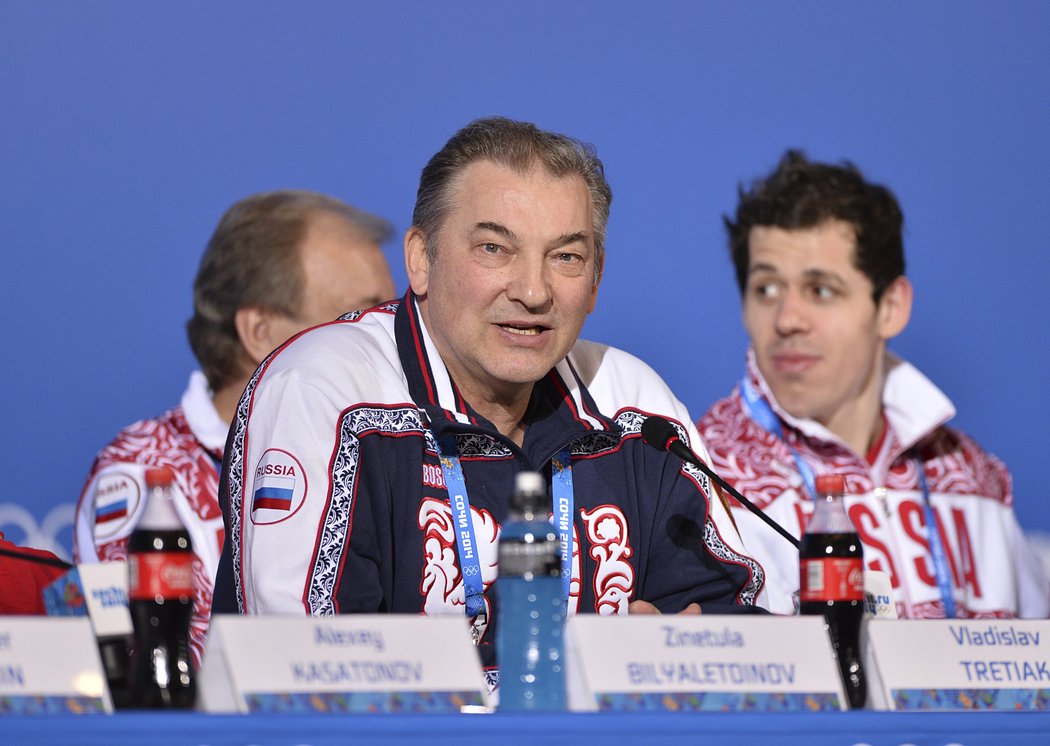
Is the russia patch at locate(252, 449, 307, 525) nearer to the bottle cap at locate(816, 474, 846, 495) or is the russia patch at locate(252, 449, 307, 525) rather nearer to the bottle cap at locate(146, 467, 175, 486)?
the bottle cap at locate(146, 467, 175, 486)

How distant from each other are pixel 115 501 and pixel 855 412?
165cm

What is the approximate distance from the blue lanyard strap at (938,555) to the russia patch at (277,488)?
5.75ft

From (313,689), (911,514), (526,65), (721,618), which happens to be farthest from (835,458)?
(313,689)

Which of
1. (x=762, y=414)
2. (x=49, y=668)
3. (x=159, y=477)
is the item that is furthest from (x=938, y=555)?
(x=49, y=668)

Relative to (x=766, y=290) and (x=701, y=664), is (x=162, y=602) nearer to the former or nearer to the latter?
(x=701, y=664)

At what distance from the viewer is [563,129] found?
3178 mm

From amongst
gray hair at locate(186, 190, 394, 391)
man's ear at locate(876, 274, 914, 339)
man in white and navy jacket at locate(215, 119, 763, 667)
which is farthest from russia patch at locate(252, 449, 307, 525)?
man's ear at locate(876, 274, 914, 339)

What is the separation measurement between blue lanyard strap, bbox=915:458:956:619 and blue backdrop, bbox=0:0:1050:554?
40 centimetres

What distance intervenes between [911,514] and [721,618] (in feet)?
6.40

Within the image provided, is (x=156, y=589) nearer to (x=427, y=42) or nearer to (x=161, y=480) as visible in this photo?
(x=161, y=480)

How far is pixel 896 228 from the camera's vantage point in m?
3.26

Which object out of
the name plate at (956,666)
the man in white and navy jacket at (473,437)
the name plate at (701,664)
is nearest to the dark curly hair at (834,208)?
the man in white and navy jacket at (473,437)

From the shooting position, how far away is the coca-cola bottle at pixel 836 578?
4.68 ft

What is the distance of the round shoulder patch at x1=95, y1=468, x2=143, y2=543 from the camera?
271 centimetres
